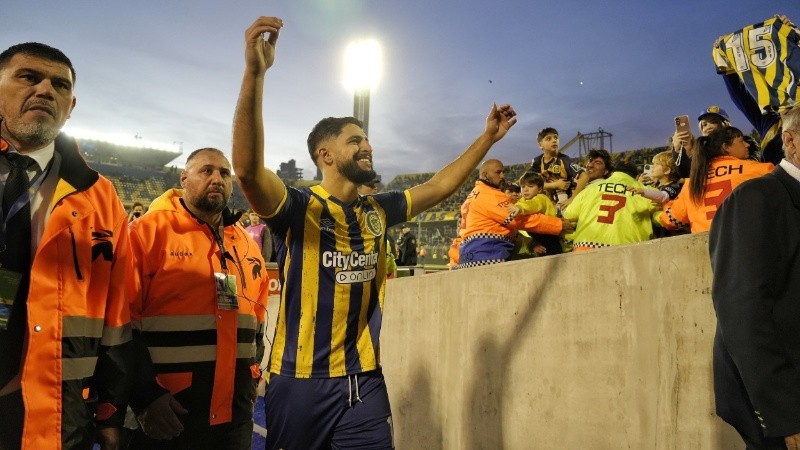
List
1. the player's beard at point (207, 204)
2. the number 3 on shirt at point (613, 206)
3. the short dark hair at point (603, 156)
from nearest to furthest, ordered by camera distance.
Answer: the player's beard at point (207, 204) < the number 3 on shirt at point (613, 206) < the short dark hair at point (603, 156)

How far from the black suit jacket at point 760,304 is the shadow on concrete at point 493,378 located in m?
1.40

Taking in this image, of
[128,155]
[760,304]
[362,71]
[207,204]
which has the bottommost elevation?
[760,304]

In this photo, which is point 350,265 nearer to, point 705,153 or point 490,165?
point 705,153

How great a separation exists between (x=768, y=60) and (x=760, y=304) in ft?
9.69

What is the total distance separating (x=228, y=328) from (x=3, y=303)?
144cm

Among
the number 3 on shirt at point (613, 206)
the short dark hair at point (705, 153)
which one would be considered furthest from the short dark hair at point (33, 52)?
the number 3 on shirt at point (613, 206)

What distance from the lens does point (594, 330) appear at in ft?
10.1

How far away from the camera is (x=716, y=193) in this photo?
162 inches

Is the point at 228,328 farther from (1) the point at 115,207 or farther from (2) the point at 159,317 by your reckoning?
(1) the point at 115,207

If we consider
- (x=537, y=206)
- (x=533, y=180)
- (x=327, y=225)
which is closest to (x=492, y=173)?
(x=533, y=180)

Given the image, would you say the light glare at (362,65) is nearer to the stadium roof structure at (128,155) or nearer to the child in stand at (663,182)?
the child in stand at (663,182)

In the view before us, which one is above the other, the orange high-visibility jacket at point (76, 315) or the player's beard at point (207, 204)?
the player's beard at point (207, 204)

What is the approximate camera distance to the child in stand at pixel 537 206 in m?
5.84

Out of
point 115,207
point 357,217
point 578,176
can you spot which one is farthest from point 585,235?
point 115,207
